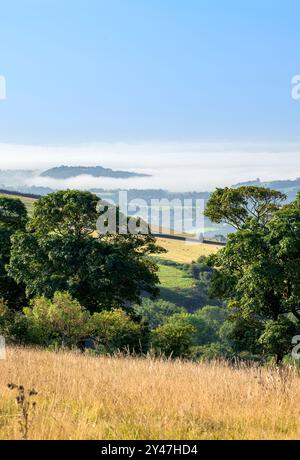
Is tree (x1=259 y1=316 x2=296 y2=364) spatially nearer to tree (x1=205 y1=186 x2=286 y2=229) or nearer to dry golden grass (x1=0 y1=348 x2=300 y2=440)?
tree (x1=205 y1=186 x2=286 y2=229)

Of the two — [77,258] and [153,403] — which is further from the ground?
[153,403]

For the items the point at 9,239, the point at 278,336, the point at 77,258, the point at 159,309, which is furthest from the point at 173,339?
the point at 159,309

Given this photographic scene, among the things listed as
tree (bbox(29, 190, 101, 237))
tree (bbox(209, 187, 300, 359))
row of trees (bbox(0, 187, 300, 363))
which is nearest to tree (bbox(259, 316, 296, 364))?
row of trees (bbox(0, 187, 300, 363))

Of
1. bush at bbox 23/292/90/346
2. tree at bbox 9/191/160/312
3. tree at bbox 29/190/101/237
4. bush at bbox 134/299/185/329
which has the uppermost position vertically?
tree at bbox 29/190/101/237

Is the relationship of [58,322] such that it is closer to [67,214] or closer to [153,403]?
[67,214]

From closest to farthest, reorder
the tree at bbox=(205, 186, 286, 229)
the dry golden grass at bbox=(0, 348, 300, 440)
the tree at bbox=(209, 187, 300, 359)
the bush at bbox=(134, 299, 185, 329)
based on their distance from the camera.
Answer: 1. the dry golden grass at bbox=(0, 348, 300, 440)
2. the tree at bbox=(209, 187, 300, 359)
3. the tree at bbox=(205, 186, 286, 229)
4. the bush at bbox=(134, 299, 185, 329)

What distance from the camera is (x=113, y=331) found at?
3647cm

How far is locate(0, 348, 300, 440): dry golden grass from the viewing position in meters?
7.96

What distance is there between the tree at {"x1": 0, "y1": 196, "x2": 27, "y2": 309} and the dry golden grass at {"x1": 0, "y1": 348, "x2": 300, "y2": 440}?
36.6 m

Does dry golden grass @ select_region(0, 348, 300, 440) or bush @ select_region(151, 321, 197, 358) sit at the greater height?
dry golden grass @ select_region(0, 348, 300, 440)

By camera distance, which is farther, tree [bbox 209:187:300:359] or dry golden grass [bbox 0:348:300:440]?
tree [bbox 209:187:300:359]

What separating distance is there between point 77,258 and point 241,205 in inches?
566

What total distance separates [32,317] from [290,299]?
17.8m

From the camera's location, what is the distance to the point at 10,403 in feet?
31.8
